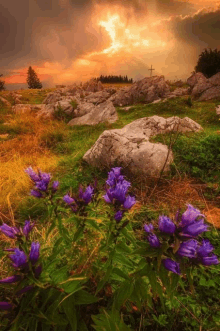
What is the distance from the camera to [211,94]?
1476cm

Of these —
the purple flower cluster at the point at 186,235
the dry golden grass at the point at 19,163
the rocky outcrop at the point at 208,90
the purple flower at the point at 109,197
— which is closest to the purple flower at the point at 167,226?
the purple flower cluster at the point at 186,235

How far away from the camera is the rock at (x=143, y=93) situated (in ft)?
58.3

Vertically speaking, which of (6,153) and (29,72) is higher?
(29,72)

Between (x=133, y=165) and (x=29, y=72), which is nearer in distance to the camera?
(x=133, y=165)

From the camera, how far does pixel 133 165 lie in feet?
13.4

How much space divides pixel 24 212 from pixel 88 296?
2378mm

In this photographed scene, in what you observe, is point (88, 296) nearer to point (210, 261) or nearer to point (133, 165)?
point (210, 261)

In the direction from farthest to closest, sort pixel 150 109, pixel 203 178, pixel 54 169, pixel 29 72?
1. pixel 29 72
2. pixel 150 109
3. pixel 54 169
4. pixel 203 178

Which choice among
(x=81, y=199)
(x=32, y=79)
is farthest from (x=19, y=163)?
(x=32, y=79)

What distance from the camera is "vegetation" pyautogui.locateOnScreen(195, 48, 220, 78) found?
25.7 m

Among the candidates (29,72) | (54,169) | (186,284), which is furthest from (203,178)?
(29,72)

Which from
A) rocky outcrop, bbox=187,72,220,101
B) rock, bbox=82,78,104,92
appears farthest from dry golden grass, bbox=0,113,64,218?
rock, bbox=82,78,104,92

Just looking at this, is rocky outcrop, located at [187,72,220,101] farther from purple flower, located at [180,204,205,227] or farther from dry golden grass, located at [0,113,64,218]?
purple flower, located at [180,204,205,227]

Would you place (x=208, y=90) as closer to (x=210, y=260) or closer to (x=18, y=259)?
(x=210, y=260)
